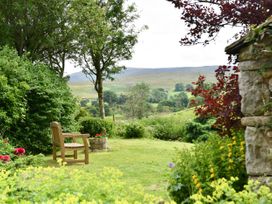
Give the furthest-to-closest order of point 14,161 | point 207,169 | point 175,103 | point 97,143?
point 175,103
point 97,143
point 14,161
point 207,169

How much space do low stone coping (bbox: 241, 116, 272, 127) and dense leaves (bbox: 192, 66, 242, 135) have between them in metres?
0.78

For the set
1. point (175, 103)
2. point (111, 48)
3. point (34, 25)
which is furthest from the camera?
point (175, 103)

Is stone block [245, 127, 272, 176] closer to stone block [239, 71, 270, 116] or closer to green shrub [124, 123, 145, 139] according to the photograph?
stone block [239, 71, 270, 116]

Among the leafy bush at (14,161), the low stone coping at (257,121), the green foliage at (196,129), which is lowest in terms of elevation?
the green foliage at (196,129)

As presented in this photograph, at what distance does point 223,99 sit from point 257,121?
118 centimetres

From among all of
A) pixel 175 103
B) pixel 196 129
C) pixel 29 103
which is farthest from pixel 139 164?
pixel 175 103

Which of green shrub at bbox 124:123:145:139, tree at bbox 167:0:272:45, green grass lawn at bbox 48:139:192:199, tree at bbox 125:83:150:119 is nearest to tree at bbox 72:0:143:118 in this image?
green shrub at bbox 124:123:145:139

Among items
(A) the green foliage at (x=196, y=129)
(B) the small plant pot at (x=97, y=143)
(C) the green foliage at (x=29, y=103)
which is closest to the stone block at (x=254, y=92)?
(C) the green foliage at (x=29, y=103)

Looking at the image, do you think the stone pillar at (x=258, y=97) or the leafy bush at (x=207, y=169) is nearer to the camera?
the stone pillar at (x=258, y=97)

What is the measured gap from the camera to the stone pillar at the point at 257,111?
14.1 feet

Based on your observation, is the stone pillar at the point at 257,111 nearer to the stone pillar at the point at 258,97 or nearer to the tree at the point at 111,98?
the stone pillar at the point at 258,97

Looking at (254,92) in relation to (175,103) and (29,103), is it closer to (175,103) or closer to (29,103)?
(29,103)

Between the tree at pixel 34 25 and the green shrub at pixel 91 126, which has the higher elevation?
the tree at pixel 34 25

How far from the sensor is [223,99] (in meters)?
5.50
